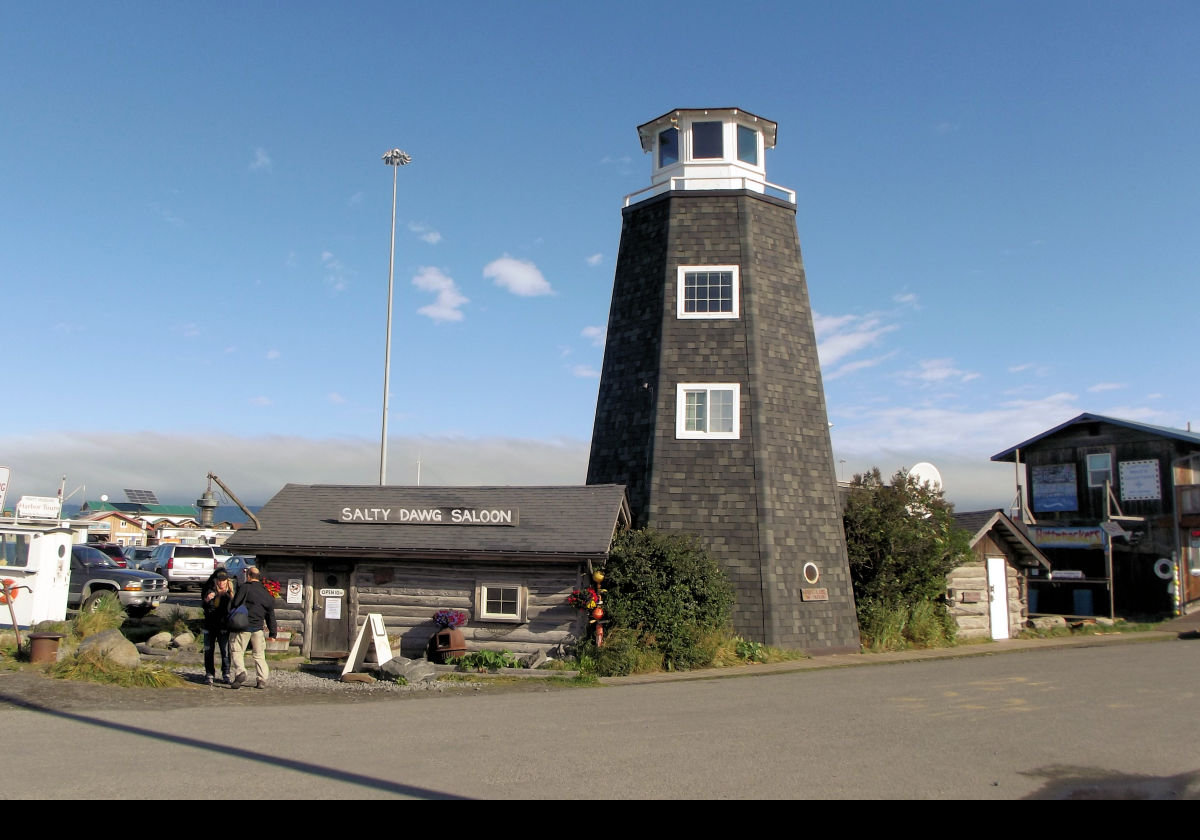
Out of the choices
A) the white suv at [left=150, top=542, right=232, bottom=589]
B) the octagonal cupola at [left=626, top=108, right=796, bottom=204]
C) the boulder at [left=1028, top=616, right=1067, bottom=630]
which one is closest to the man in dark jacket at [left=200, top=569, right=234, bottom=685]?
the octagonal cupola at [left=626, top=108, right=796, bottom=204]

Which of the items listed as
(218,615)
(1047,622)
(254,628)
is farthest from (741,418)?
(1047,622)

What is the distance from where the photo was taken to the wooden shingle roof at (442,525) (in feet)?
61.0

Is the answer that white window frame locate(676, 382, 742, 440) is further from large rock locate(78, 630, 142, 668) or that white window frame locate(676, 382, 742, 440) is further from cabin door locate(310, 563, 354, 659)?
large rock locate(78, 630, 142, 668)

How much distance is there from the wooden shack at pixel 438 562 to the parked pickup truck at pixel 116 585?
6.29 m

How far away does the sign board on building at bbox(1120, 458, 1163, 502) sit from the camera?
33.1 meters

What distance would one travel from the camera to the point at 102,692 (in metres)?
13.3

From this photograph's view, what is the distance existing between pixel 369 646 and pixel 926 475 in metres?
16.0

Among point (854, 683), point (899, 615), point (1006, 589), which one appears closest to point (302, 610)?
point (854, 683)

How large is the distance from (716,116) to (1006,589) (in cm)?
1564

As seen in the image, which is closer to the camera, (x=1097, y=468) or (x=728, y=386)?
(x=728, y=386)

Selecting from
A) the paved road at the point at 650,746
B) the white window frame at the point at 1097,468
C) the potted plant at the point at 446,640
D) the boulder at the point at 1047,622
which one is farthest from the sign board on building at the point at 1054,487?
the potted plant at the point at 446,640

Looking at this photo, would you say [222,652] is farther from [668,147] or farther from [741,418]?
[668,147]

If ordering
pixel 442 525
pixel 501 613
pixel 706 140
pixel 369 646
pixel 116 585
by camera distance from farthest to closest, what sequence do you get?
1. pixel 116 585
2. pixel 706 140
3. pixel 442 525
4. pixel 501 613
5. pixel 369 646

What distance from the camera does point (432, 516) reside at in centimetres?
1978
